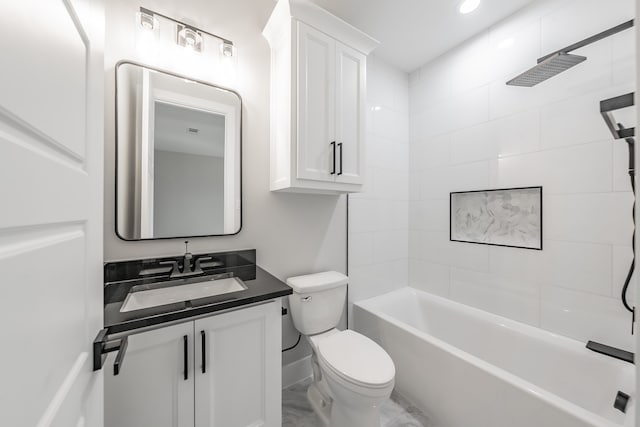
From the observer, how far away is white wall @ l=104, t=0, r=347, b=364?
1.19 metres

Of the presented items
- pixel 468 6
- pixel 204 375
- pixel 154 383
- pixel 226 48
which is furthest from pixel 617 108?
pixel 154 383

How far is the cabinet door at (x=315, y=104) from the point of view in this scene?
1413 millimetres

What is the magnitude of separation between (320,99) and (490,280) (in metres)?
1.81

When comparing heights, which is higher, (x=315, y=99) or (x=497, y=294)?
(x=315, y=99)

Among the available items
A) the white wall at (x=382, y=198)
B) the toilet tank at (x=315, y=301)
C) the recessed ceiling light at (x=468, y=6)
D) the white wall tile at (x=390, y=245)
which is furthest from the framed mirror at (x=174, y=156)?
the recessed ceiling light at (x=468, y=6)

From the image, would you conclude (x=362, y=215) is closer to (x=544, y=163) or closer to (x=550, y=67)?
(x=544, y=163)

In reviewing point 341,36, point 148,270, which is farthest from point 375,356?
point 341,36

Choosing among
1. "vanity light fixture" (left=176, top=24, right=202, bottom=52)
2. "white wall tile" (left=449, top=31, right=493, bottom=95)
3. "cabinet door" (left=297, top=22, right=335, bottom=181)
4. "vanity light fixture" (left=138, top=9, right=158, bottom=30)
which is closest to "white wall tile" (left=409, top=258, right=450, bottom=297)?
"cabinet door" (left=297, top=22, right=335, bottom=181)

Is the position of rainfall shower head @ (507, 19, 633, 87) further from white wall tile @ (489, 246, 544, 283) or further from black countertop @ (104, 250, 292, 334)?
black countertop @ (104, 250, 292, 334)

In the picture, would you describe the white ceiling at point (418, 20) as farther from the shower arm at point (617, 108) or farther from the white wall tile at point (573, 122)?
the shower arm at point (617, 108)

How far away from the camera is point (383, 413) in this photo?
1.50m

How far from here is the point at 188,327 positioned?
3.08 ft

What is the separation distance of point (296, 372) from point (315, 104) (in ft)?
6.17

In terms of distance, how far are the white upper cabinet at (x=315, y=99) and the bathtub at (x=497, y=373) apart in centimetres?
115
